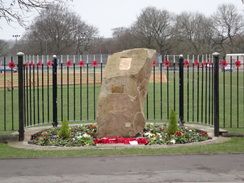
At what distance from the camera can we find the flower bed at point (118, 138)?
8.36 meters

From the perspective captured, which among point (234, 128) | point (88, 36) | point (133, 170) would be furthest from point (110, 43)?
A: point (133, 170)

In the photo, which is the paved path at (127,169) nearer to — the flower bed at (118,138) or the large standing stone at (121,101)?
the flower bed at (118,138)

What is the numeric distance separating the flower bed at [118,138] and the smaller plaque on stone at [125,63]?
1.52 meters

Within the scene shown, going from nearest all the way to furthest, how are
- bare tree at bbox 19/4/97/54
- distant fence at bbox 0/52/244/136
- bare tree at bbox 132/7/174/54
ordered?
distant fence at bbox 0/52/244/136, bare tree at bbox 19/4/97/54, bare tree at bbox 132/7/174/54

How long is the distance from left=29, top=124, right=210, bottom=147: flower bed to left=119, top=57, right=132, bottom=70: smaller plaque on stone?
1516 mm

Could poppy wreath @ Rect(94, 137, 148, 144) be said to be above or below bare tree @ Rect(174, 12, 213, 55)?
below

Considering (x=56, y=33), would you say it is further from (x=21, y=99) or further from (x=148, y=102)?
(x=21, y=99)

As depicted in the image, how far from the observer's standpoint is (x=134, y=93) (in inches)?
346

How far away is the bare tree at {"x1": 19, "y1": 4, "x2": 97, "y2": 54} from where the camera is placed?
2525 inches

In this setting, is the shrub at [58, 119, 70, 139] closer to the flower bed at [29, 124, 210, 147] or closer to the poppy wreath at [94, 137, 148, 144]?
the flower bed at [29, 124, 210, 147]

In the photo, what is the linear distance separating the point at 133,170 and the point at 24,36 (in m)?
63.5

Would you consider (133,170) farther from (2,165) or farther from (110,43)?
(110,43)

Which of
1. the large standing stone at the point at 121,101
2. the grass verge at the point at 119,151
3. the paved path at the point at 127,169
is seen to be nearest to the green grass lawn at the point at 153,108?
the large standing stone at the point at 121,101

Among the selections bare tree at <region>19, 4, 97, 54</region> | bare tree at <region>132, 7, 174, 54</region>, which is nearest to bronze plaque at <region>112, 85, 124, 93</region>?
bare tree at <region>19, 4, 97, 54</region>
